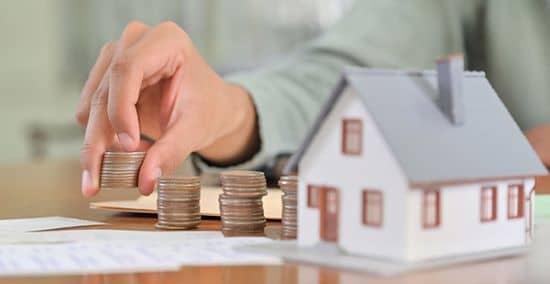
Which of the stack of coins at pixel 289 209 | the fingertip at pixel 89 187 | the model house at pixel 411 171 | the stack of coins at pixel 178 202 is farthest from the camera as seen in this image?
the fingertip at pixel 89 187

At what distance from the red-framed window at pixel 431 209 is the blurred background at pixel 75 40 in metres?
3.53

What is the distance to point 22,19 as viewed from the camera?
4277 mm

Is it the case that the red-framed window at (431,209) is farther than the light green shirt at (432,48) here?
No

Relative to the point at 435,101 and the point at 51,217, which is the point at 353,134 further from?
the point at 51,217

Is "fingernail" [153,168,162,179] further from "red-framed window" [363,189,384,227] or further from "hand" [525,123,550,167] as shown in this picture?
"hand" [525,123,550,167]

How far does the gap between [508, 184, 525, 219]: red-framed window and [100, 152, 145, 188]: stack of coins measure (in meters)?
0.48

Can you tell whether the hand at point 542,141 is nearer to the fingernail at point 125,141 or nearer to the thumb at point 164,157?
the thumb at point 164,157

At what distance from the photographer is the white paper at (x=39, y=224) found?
0.94m

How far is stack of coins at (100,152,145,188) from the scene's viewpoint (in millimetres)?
1032

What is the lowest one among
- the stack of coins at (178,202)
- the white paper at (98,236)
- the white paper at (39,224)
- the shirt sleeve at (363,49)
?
the white paper at (39,224)

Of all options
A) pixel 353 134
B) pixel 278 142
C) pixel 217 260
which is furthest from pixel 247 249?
pixel 278 142

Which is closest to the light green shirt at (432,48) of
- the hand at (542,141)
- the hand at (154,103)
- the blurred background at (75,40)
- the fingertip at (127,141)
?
the hand at (542,141)

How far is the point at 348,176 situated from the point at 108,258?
0.22m

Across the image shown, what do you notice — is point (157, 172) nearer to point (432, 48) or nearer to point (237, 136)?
→ point (237, 136)
